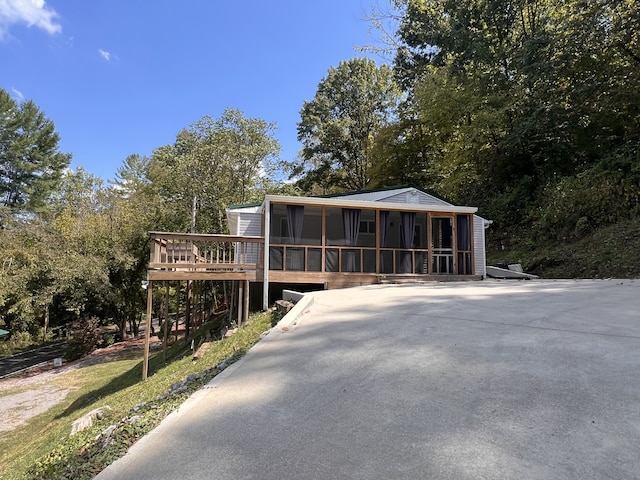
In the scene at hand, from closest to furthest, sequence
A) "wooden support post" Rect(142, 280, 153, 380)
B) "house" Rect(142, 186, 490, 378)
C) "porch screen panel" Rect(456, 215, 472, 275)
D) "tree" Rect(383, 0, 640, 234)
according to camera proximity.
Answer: "wooden support post" Rect(142, 280, 153, 380)
"house" Rect(142, 186, 490, 378)
"porch screen panel" Rect(456, 215, 472, 275)
"tree" Rect(383, 0, 640, 234)

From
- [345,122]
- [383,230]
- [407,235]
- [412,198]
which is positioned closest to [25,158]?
[345,122]

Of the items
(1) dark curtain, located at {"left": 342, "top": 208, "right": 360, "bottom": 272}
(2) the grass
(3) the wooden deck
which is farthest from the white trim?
(2) the grass

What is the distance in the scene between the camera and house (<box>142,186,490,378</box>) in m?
9.80

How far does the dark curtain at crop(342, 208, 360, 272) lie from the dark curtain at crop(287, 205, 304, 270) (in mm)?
1308

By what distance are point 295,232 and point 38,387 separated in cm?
958

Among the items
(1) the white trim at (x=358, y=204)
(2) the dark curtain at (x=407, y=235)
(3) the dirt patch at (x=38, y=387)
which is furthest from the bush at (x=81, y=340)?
(2) the dark curtain at (x=407, y=235)

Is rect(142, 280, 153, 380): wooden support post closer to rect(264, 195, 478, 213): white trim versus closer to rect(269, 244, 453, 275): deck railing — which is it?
rect(269, 244, 453, 275): deck railing

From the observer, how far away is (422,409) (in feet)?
8.05

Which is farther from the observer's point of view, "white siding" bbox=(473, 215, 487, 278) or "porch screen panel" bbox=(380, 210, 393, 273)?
"white siding" bbox=(473, 215, 487, 278)

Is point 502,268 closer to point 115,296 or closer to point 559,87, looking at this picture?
point 559,87

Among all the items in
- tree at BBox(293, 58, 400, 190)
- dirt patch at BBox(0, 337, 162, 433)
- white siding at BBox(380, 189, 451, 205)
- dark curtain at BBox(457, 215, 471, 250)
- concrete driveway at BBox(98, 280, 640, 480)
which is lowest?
dirt patch at BBox(0, 337, 162, 433)

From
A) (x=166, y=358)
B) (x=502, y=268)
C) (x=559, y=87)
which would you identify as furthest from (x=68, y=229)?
(x=559, y=87)

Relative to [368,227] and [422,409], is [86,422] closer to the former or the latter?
[422,409]

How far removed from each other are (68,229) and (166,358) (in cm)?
1161
